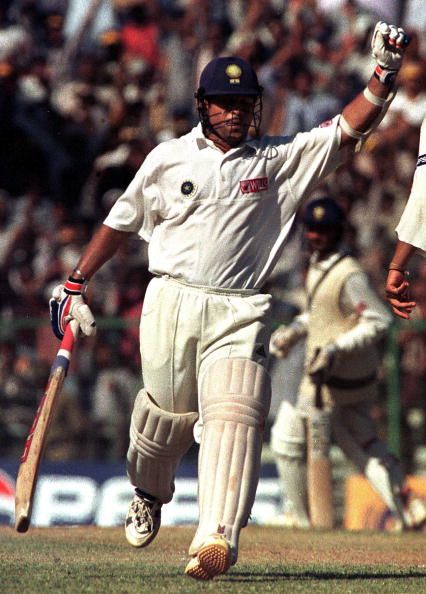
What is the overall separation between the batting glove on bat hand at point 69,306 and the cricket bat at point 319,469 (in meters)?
3.89

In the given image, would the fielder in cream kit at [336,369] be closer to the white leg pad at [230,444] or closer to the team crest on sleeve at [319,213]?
the team crest on sleeve at [319,213]

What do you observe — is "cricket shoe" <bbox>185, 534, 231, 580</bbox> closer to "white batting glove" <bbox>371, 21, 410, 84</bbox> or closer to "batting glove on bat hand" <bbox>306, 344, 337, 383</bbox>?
"white batting glove" <bbox>371, 21, 410, 84</bbox>

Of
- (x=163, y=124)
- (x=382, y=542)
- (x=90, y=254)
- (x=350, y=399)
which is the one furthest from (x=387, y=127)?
(x=90, y=254)

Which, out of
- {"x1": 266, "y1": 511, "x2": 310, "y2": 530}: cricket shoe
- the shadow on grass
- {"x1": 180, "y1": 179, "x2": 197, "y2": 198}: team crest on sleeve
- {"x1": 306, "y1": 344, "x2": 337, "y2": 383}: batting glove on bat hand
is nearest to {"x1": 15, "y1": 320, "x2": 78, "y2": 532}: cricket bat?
{"x1": 180, "y1": 179, "x2": 197, "y2": 198}: team crest on sleeve

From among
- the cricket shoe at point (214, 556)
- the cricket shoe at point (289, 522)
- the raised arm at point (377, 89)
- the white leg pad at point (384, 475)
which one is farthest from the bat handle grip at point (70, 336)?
the white leg pad at point (384, 475)

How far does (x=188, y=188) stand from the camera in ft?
21.9

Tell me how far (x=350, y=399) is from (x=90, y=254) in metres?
Answer: 4.10

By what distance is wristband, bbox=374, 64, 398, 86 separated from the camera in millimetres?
6602

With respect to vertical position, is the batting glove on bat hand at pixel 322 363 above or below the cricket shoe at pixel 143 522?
below

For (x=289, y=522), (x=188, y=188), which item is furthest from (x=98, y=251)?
(x=289, y=522)

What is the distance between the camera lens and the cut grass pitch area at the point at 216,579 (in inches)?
235

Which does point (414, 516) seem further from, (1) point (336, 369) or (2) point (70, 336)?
(2) point (70, 336)

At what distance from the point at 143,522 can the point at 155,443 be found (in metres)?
0.60

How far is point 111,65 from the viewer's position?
15797 mm
